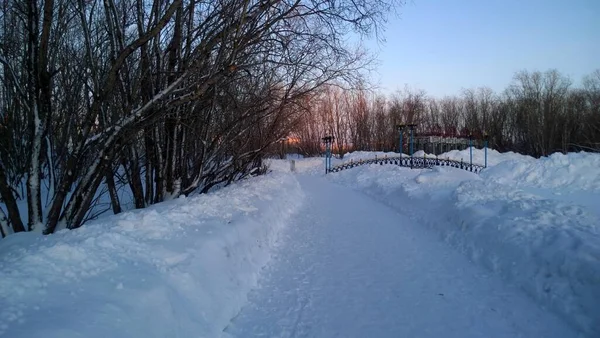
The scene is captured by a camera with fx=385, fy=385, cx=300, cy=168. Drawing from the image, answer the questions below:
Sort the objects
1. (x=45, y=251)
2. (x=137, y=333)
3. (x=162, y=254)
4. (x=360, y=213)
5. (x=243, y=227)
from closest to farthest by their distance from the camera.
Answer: (x=137, y=333)
(x=45, y=251)
(x=162, y=254)
(x=243, y=227)
(x=360, y=213)

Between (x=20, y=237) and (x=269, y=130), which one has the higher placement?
(x=269, y=130)

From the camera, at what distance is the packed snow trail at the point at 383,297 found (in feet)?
13.4

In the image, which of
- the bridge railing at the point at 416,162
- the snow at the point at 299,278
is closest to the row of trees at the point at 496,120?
the bridge railing at the point at 416,162

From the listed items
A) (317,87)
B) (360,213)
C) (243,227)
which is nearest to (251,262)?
(243,227)

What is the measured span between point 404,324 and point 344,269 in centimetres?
200

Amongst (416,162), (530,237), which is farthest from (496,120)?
(530,237)

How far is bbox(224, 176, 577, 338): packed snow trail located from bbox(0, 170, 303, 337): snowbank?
0.41 meters

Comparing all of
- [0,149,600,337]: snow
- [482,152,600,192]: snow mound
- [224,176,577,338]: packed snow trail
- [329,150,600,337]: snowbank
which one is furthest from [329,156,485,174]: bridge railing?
[224,176,577,338]: packed snow trail

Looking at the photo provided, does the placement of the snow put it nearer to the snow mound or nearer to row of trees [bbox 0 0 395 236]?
row of trees [bbox 0 0 395 236]

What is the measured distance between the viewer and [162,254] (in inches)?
186

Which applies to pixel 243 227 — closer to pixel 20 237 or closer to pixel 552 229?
pixel 20 237

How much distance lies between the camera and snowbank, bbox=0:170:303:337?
9.90 ft

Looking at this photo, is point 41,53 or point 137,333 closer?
point 137,333

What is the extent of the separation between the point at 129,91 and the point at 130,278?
5.36m
